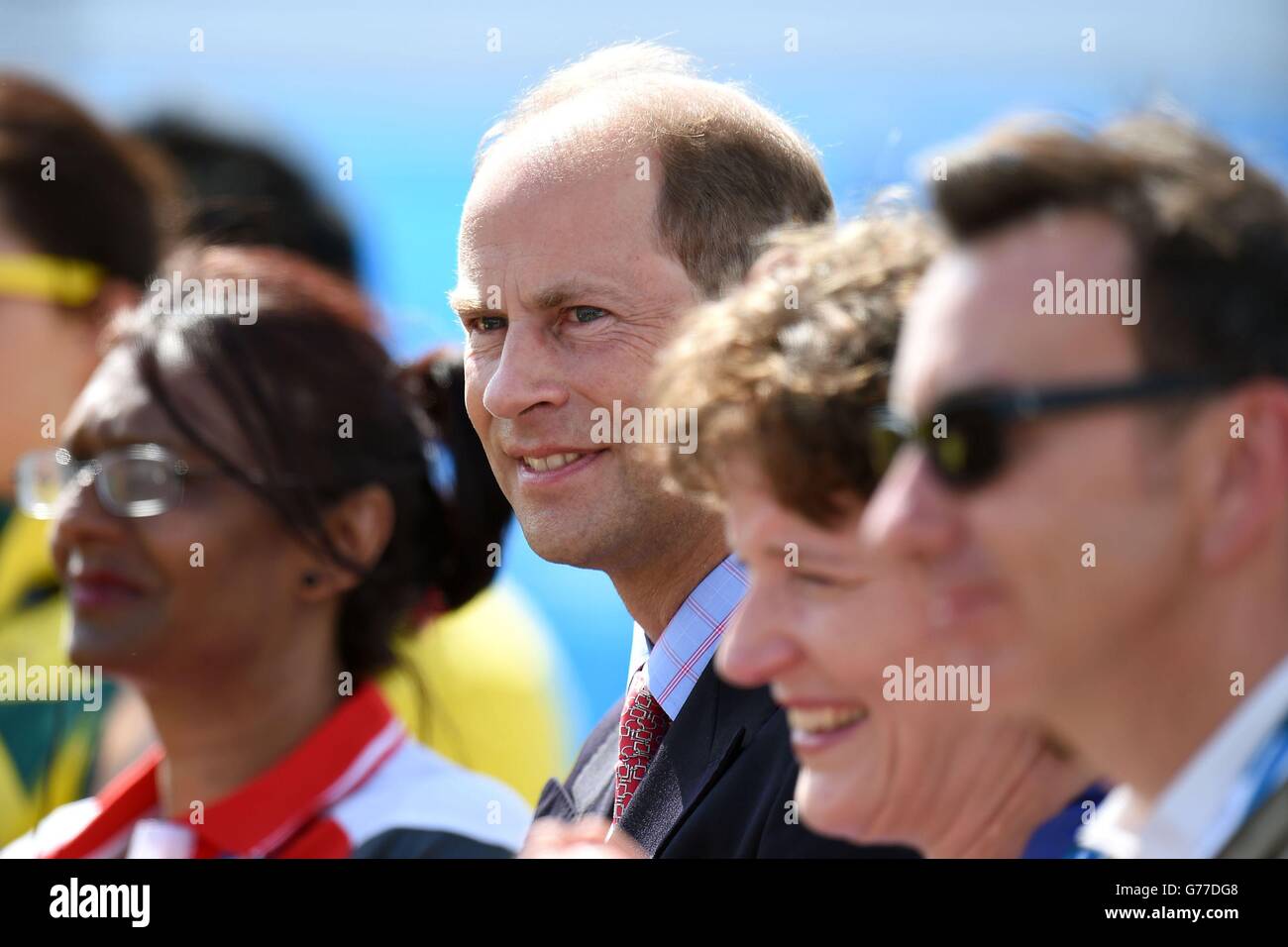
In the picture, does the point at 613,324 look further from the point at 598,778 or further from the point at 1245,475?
the point at 1245,475

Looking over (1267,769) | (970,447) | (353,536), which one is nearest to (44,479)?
(353,536)

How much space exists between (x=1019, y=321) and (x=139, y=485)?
173cm

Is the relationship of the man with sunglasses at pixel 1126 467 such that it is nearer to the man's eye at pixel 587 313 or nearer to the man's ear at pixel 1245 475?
the man's ear at pixel 1245 475

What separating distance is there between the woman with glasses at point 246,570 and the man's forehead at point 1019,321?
131 centimetres

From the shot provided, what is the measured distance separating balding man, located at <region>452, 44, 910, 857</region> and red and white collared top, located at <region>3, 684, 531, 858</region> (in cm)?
15

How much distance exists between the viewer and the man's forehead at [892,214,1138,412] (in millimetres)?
1415

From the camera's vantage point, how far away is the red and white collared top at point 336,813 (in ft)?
8.07

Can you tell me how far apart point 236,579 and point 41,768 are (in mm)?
806

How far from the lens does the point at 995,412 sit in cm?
143

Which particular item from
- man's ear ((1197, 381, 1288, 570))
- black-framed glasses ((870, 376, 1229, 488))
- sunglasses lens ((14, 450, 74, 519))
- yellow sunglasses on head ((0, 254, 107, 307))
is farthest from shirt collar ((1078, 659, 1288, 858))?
yellow sunglasses on head ((0, 254, 107, 307))

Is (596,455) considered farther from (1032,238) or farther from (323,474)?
(1032,238)

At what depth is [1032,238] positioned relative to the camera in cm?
147

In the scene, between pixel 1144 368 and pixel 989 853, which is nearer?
pixel 1144 368
